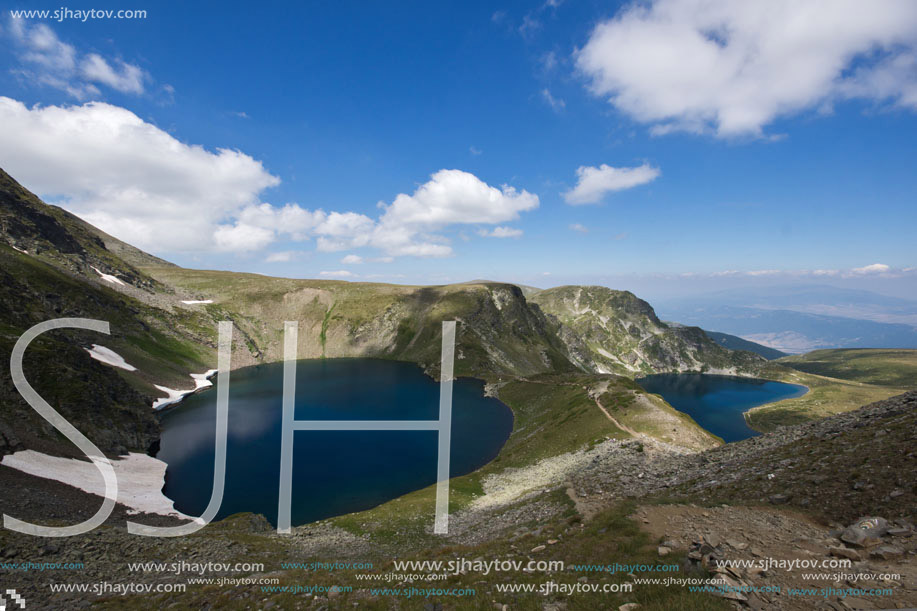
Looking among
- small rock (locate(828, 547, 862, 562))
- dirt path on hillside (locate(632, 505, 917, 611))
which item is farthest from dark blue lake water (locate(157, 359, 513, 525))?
small rock (locate(828, 547, 862, 562))

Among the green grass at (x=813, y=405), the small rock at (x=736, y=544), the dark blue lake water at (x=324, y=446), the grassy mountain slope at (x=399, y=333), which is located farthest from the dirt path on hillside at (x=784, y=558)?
the green grass at (x=813, y=405)

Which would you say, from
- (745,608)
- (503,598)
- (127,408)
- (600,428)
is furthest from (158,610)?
(127,408)

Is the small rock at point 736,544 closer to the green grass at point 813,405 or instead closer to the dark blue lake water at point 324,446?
the dark blue lake water at point 324,446

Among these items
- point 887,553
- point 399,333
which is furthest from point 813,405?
point 887,553

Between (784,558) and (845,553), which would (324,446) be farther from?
(845,553)

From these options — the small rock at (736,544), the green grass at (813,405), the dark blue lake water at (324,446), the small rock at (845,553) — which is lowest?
the green grass at (813,405)
